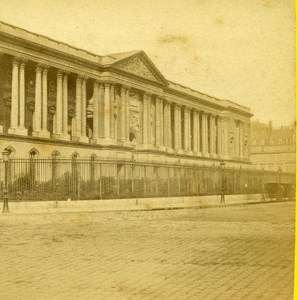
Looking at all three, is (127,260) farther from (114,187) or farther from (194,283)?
(114,187)

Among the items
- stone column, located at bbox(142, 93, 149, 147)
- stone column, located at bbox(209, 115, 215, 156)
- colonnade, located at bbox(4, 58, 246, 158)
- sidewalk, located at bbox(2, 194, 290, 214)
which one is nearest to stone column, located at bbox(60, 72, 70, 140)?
colonnade, located at bbox(4, 58, 246, 158)

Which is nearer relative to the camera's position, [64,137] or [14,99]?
[14,99]

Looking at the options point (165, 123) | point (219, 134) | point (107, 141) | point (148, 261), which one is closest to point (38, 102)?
point (107, 141)

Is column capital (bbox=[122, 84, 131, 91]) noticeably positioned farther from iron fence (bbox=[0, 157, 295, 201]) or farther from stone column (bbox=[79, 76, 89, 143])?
iron fence (bbox=[0, 157, 295, 201])

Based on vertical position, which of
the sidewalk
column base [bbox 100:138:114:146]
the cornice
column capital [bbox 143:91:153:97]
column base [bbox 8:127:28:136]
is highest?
the cornice

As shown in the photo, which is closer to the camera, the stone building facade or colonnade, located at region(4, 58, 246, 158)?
the stone building facade

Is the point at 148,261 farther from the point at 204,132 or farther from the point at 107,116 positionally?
the point at 204,132

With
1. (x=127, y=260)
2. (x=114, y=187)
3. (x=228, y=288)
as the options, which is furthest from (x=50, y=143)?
(x=228, y=288)

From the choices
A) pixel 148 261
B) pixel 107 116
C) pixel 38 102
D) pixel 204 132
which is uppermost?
pixel 38 102

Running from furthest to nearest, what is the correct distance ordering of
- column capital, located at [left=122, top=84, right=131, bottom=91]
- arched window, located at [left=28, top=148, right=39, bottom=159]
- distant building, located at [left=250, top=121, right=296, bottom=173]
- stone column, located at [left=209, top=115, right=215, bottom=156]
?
1. stone column, located at [left=209, top=115, right=215, bottom=156]
2. column capital, located at [left=122, top=84, right=131, bottom=91]
3. arched window, located at [left=28, top=148, right=39, bottom=159]
4. distant building, located at [left=250, top=121, right=296, bottom=173]
